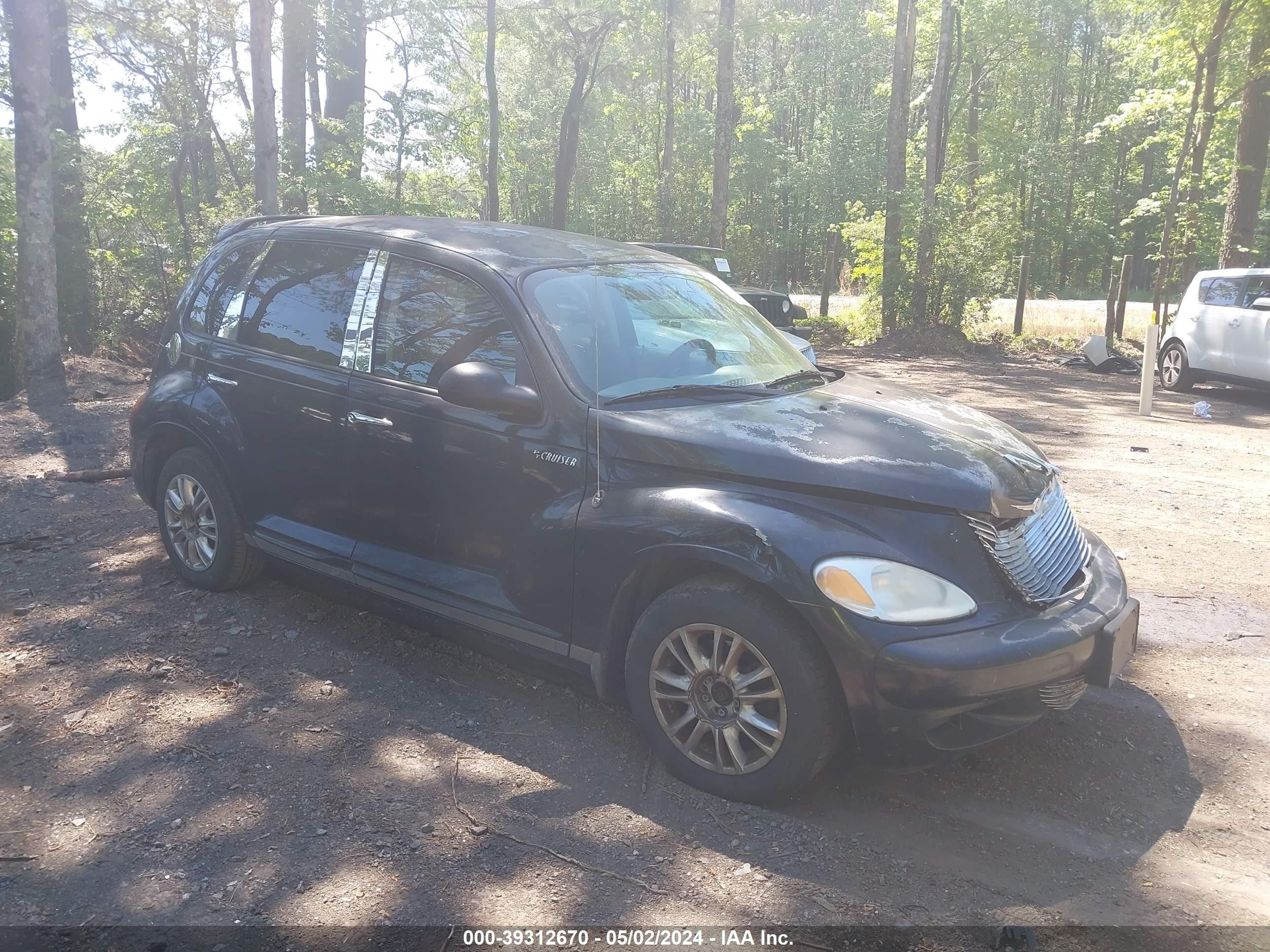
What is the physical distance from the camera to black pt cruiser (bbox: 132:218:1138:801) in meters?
3.26

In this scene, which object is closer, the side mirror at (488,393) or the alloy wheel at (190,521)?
the side mirror at (488,393)

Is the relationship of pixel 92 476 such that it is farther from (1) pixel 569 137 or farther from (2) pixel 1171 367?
(1) pixel 569 137

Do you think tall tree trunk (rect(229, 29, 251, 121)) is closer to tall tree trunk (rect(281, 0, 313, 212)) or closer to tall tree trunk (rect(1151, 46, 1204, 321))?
tall tree trunk (rect(281, 0, 313, 212))

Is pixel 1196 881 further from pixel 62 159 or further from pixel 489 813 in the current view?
pixel 62 159

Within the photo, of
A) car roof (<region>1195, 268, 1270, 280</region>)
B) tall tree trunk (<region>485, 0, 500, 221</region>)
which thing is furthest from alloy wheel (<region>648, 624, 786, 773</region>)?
tall tree trunk (<region>485, 0, 500, 221</region>)

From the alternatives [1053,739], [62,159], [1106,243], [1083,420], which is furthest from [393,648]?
[1106,243]

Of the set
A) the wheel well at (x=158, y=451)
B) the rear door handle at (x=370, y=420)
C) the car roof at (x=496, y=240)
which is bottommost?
the wheel well at (x=158, y=451)

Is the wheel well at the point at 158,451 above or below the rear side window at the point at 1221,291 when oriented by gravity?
below

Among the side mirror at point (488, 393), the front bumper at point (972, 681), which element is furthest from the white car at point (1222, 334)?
the side mirror at point (488, 393)

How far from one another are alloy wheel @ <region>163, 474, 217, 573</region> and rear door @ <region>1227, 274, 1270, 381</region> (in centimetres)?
1237

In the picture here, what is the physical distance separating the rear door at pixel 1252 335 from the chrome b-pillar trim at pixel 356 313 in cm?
1192

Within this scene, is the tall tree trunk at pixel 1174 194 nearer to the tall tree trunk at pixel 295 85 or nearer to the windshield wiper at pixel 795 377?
the windshield wiper at pixel 795 377

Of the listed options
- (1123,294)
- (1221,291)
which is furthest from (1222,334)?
(1123,294)

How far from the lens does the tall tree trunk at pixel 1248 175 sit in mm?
17766
